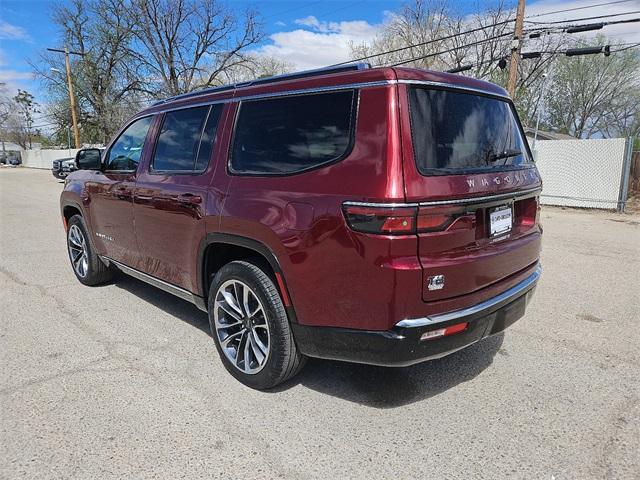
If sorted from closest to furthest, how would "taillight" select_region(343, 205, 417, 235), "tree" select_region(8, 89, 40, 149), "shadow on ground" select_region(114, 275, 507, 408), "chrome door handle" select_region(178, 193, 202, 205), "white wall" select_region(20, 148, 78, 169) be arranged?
"taillight" select_region(343, 205, 417, 235) → "shadow on ground" select_region(114, 275, 507, 408) → "chrome door handle" select_region(178, 193, 202, 205) → "white wall" select_region(20, 148, 78, 169) → "tree" select_region(8, 89, 40, 149)

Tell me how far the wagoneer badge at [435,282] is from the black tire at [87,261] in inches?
158

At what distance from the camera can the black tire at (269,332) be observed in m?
2.73

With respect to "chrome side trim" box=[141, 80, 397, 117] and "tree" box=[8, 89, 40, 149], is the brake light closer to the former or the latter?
"chrome side trim" box=[141, 80, 397, 117]

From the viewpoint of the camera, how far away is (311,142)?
2605 mm

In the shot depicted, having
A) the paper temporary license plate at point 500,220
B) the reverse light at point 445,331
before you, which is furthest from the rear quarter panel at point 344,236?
the paper temporary license plate at point 500,220

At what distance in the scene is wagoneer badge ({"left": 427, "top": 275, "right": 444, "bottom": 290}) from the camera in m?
2.26

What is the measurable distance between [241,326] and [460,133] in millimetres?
1891

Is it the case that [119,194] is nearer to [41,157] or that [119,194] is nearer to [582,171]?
[582,171]

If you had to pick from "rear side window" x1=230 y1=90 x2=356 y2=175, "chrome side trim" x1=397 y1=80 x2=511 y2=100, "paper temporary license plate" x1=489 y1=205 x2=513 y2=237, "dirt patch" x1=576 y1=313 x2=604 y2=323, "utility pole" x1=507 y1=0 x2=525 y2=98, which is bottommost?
"dirt patch" x1=576 y1=313 x2=604 y2=323

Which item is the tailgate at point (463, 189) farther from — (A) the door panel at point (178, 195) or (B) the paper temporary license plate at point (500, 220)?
(A) the door panel at point (178, 195)

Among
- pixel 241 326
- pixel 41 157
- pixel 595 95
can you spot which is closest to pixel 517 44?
pixel 241 326

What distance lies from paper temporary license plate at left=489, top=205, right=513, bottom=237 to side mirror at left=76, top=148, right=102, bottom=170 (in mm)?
3838

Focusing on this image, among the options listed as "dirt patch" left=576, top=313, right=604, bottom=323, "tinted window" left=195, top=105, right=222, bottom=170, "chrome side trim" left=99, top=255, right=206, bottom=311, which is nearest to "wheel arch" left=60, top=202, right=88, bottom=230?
"chrome side trim" left=99, top=255, right=206, bottom=311

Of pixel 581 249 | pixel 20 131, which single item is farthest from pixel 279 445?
pixel 20 131
